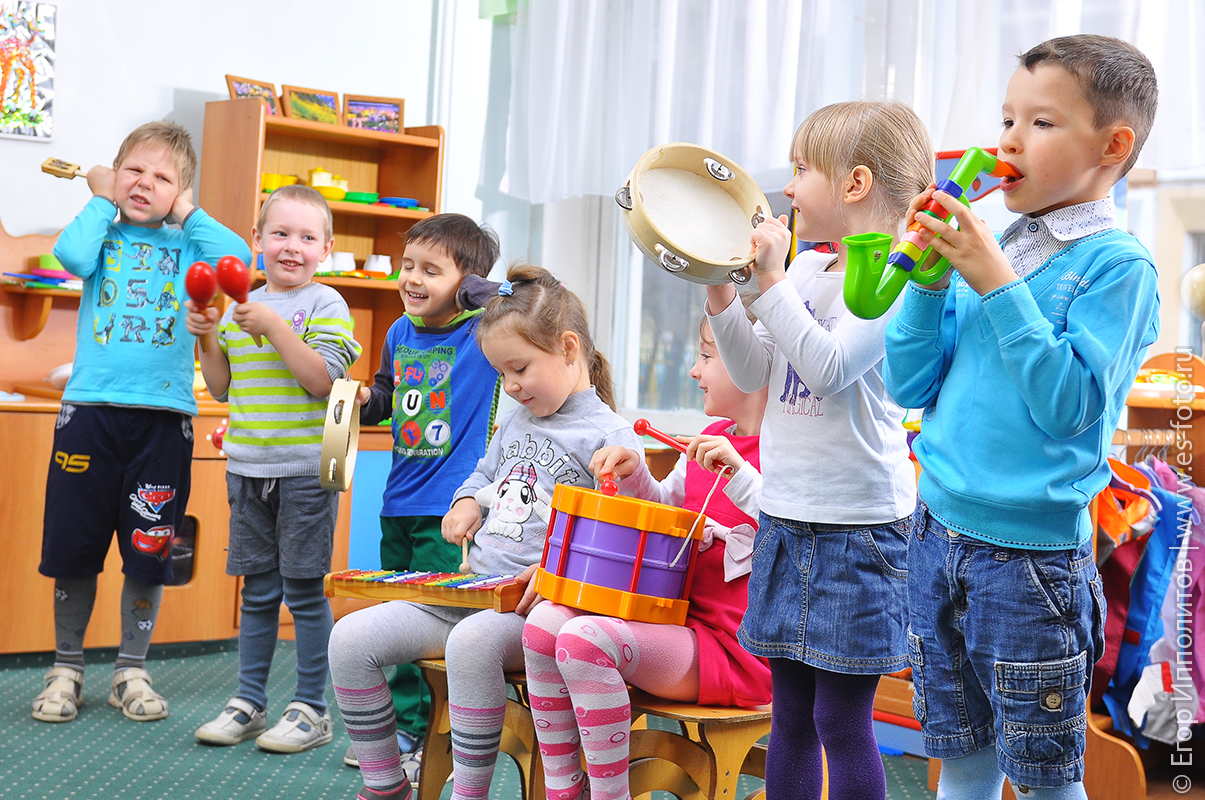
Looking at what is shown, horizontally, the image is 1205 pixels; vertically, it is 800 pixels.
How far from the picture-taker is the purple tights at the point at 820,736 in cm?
132

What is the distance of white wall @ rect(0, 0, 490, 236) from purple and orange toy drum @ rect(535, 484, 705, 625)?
2.61 metres

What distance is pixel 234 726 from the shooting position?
2.36m

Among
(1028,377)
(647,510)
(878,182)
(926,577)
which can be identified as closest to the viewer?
(1028,377)

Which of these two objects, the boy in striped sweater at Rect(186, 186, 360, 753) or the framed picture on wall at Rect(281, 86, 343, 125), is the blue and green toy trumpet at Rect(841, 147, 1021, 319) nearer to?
the boy in striped sweater at Rect(186, 186, 360, 753)

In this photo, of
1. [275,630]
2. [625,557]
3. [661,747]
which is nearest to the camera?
[625,557]

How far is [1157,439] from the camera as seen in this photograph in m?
2.20

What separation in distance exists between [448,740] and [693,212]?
3.34ft

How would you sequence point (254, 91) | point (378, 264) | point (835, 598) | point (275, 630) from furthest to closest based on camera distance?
point (378, 264) < point (254, 91) < point (275, 630) < point (835, 598)

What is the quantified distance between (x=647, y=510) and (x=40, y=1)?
3033 millimetres

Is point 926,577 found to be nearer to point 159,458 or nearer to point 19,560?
point 159,458

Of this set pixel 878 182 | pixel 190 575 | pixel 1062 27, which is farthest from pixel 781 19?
pixel 190 575

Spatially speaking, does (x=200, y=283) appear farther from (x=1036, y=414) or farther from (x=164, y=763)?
(x=164, y=763)

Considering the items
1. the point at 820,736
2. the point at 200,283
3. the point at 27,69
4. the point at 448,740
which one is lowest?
the point at 448,740

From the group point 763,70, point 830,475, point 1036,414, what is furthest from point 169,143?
point 1036,414
